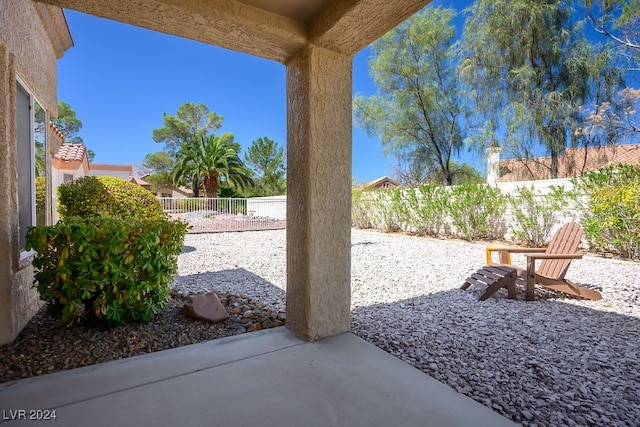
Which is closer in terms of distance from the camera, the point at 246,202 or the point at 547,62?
the point at 547,62

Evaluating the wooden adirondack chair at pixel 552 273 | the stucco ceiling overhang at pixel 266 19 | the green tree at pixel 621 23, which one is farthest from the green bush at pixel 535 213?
the green tree at pixel 621 23

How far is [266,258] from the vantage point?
7590mm

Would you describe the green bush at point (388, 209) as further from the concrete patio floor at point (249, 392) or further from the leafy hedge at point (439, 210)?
the concrete patio floor at point (249, 392)

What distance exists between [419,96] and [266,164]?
861 inches

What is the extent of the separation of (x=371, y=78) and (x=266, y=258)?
41.3 feet

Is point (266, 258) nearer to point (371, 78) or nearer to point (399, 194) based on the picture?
point (399, 194)

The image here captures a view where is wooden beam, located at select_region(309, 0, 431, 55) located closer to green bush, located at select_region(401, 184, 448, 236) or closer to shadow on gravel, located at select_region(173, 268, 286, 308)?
shadow on gravel, located at select_region(173, 268, 286, 308)

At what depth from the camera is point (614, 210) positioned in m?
6.22

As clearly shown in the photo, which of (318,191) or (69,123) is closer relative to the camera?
(318,191)

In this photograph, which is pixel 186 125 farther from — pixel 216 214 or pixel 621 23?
pixel 621 23

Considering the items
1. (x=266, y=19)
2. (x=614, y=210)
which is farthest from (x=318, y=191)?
(x=614, y=210)

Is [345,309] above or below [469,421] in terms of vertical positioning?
above

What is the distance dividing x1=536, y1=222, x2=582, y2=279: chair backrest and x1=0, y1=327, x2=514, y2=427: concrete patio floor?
327 centimetres

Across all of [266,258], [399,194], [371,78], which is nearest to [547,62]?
[371,78]
